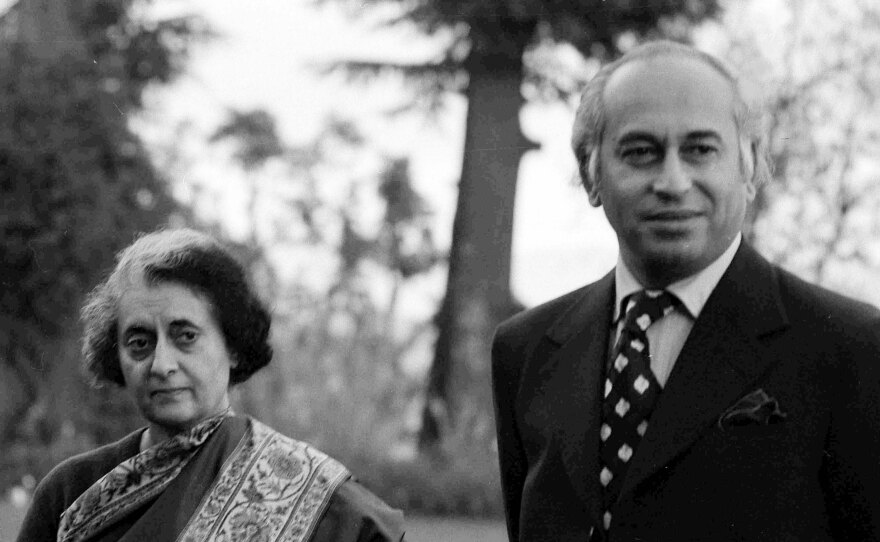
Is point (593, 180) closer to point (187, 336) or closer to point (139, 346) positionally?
point (187, 336)

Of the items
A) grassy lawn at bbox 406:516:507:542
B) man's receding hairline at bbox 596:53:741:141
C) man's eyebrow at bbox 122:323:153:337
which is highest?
man's receding hairline at bbox 596:53:741:141

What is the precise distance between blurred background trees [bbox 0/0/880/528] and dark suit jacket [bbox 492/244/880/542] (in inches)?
395

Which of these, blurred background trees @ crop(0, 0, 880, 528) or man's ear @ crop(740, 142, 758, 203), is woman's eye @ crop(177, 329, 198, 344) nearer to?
man's ear @ crop(740, 142, 758, 203)

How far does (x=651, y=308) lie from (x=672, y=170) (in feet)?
0.93

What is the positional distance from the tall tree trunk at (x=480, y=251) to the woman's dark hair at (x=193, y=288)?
1165 cm

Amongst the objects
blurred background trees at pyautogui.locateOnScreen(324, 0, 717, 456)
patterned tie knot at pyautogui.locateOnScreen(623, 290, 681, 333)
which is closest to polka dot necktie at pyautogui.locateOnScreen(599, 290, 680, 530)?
patterned tie knot at pyautogui.locateOnScreen(623, 290, 681, 333)

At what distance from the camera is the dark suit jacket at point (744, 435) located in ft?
8.87

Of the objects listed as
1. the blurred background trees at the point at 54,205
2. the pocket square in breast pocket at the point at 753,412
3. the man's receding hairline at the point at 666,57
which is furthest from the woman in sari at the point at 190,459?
the blurred background trees at the point at 54,205

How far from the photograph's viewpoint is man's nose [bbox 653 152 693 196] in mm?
2779

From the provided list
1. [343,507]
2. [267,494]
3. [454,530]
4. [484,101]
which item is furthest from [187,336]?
[484,101]

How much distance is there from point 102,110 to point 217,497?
10992 millimetres

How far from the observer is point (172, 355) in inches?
130

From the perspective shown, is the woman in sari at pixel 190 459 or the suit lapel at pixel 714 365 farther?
the woman in sari at pixel 190 459

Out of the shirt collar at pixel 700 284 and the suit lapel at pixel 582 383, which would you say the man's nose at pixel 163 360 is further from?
the shirt collar at pixel 700 284
